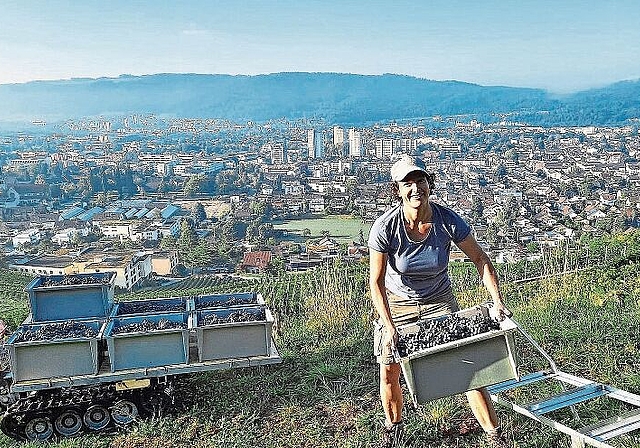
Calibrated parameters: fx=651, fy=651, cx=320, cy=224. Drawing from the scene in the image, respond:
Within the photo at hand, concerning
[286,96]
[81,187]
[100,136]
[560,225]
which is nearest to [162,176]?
[81,187]

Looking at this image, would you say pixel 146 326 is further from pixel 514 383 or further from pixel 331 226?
pixel 331 226

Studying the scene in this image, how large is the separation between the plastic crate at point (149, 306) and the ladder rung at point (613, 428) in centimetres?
235

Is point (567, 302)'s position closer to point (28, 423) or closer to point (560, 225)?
point (28, 423)

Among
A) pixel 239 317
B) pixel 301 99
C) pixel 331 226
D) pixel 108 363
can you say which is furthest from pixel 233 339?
pixel 301 99

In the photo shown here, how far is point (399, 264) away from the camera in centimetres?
281

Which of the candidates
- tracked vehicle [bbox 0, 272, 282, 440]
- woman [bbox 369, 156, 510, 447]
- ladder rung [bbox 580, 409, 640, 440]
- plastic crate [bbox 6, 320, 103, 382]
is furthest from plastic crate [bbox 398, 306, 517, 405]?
plastic crate [bbox 6, 320, 103, 382]

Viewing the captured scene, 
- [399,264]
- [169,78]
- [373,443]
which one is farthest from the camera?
[169,78]

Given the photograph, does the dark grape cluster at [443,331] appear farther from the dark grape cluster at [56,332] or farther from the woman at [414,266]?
the dark grape cluster at [56,332]

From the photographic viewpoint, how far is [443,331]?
265cm

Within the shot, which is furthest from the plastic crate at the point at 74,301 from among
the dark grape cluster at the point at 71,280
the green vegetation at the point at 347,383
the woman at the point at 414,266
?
the woman at the point at 414,266

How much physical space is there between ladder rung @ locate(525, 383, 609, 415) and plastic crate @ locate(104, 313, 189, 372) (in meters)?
1.72

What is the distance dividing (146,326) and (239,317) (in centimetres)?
50

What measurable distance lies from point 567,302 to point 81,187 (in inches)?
1301

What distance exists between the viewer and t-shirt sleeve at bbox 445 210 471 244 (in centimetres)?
280
